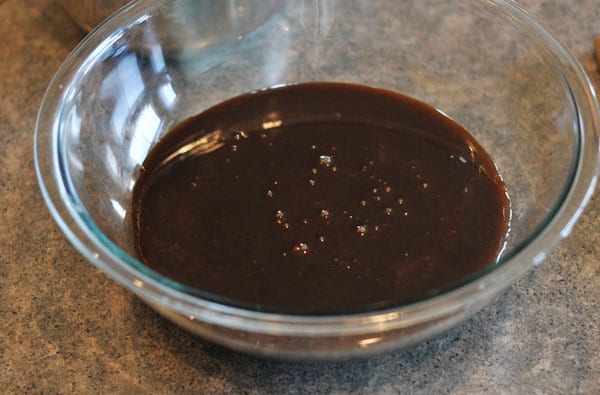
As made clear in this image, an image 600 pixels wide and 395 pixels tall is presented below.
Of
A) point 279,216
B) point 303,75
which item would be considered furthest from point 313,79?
point 279,216

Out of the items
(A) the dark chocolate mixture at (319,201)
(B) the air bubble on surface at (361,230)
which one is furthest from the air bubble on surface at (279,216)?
(B) the air bubble on surface at (361,230)

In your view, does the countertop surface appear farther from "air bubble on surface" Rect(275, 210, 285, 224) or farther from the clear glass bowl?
"air bubble on surface" Rect(275, 210, 285, 224)

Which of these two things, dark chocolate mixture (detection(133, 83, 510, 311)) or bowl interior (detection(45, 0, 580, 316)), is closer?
dark chocolate mixture (detection(133, 83, 510, 311))

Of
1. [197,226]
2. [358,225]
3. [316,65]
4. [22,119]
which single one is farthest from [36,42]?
[358,225]

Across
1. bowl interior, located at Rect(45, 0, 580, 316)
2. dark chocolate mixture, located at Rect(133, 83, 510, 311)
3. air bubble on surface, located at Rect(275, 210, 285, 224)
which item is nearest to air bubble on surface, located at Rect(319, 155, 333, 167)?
dark chocolate mixture, located at Rect(133, 83, 510, 311)

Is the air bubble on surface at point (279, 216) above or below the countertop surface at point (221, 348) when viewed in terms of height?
above

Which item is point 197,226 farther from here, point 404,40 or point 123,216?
point 404,40

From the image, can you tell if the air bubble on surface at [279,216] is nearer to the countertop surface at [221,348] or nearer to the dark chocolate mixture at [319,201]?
the dark chocolate mixture at [319,201]
